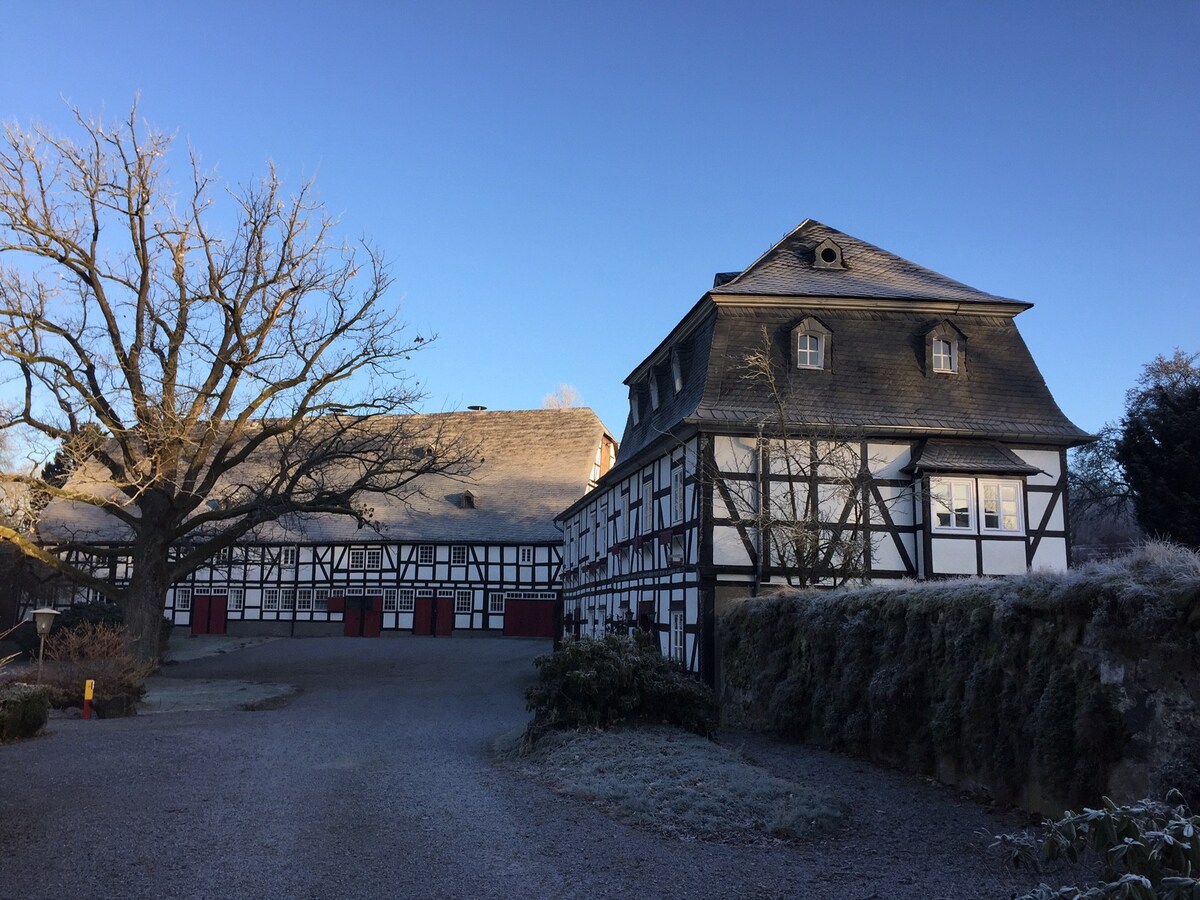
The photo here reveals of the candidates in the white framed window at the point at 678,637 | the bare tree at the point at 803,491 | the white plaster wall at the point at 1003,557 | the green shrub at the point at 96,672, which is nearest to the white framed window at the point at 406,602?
the green shrub at the point at 96,672

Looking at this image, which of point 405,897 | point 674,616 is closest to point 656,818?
point 405,897

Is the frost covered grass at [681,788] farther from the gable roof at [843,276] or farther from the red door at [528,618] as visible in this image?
the red door at [528,618]

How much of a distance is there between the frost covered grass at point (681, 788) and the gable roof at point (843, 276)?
1146cm

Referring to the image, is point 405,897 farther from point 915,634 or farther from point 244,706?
point 244,706

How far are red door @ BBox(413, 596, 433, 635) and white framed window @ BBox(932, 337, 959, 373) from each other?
2945cm

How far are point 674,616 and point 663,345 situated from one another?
691 cm

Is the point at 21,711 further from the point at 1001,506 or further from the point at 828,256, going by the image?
the point at 828,256

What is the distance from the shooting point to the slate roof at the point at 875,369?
20.4 meters

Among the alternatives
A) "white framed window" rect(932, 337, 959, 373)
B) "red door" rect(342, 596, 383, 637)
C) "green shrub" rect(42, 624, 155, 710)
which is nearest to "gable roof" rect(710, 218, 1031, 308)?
"white framed window" rect(932, 337, 959, 373)

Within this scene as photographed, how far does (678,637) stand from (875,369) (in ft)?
22.4

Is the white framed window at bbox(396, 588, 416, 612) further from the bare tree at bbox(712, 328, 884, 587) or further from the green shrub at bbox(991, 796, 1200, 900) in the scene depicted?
the green shrub at bbox(991, 796, 1200, 900)

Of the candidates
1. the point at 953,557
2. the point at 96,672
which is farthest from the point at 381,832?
the point at 953,557

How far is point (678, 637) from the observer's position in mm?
20766

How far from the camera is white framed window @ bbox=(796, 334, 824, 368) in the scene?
21.0 metres
